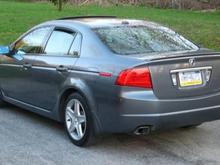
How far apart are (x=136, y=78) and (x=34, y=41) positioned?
223 centimetres

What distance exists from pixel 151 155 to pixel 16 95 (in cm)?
252

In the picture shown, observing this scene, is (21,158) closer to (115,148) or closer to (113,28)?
(115,148)

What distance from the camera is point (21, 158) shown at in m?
5.84

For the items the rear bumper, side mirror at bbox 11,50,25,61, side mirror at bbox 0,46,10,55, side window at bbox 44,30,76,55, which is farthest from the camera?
side mirror at bbox 0,46,10,55

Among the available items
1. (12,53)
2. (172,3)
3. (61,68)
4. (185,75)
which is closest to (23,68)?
(12,53)

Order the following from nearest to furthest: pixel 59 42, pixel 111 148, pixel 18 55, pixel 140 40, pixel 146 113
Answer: pixel 146 113
pixel 111 148
pixel 140 40
pixel 59 42
pixel 18 55

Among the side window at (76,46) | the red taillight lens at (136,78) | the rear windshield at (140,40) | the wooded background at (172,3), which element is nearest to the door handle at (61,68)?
the side window at (76,46)

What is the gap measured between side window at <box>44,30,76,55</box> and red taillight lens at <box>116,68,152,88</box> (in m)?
1.19

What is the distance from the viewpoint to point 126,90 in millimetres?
5629

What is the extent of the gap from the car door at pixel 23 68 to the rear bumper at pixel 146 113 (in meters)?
1.77

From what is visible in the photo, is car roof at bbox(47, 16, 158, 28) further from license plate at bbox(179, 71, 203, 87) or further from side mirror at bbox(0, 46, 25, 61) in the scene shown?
license plate at bbox(179, 71, 203, 87)

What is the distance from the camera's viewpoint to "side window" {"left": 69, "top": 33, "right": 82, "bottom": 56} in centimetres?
641

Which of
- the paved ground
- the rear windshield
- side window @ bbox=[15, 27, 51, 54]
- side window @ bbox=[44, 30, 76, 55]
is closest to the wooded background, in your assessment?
side window @ bbox=[15, 27, 51, 54]

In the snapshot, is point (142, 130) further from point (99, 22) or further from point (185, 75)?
point (99, 22)
